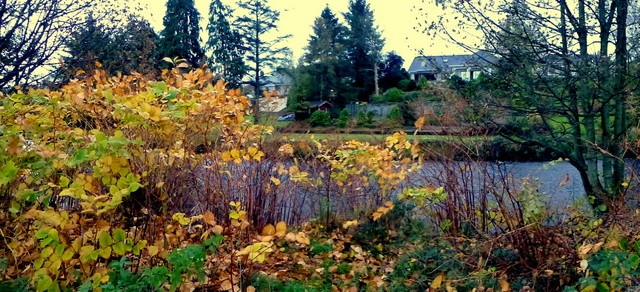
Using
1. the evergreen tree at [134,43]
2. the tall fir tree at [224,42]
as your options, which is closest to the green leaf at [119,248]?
the evergreen tree at [134,43]

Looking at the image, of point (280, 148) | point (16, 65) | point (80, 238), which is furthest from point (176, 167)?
point (16, 65)

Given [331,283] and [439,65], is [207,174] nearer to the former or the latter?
[331,283]

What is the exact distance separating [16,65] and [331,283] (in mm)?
4347

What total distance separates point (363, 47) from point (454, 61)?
2584cm

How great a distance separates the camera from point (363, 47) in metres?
30.5

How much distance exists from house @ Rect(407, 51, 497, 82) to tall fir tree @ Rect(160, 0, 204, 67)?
78.0 ft

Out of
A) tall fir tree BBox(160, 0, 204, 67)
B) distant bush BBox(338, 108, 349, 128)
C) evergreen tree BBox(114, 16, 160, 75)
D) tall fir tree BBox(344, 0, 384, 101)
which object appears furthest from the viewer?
tall fir tree BBox(344, 0, 384, 101)

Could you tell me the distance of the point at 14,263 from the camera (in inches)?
103

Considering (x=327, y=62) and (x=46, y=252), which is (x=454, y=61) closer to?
(x=46, y=252)

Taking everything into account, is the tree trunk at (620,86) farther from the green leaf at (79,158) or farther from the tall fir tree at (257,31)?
the tall fir tree at (257,31)

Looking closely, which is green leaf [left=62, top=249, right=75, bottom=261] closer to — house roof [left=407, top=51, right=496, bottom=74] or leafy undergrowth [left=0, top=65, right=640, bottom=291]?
leafy undergrowth [left=0, top=65, right=640, bottom=291]

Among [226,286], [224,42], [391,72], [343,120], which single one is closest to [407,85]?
[391,72]

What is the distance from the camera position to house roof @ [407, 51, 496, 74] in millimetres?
4969

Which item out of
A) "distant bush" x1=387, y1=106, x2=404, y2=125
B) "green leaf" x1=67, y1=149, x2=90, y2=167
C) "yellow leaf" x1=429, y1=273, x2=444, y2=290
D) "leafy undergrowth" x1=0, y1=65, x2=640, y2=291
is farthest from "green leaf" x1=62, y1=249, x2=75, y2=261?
"distant bush" x1=387, y1=106, x2=404, y2=125
